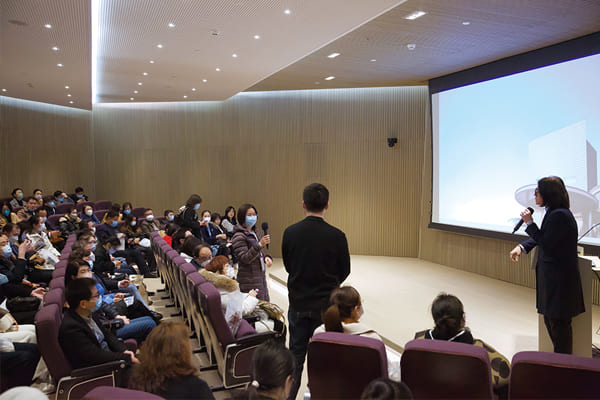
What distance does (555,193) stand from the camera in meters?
3.61

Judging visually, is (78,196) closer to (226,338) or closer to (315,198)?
(226,338)

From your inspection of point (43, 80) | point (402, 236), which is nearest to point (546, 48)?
point (402, 236)

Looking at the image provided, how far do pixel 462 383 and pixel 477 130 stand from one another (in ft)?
23.0

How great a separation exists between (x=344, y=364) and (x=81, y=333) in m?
1.84

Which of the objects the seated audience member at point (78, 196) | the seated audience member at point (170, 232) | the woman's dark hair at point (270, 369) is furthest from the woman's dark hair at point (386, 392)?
the seated audience member at point (78, 196)

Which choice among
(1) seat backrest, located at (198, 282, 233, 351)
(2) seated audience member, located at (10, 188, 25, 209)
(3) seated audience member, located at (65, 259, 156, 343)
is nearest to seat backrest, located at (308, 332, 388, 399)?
(1) seat backrest, located at (198, 282, 233, 351)

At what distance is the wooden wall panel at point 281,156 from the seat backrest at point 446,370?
8.55 m

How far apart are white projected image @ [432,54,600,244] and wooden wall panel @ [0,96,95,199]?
10.4m

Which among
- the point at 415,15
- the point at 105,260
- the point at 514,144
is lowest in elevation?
the point at 105,260

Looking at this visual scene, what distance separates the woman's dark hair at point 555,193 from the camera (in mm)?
3607

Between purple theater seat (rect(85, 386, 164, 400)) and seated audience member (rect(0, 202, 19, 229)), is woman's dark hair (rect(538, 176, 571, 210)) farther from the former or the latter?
seated audience member (rect(0, 202, 19, 229))

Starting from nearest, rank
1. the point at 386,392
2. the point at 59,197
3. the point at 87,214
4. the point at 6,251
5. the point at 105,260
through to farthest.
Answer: the point at 386,392
the point at 6,251
the point at 105,260
the point at 87,214
the point at 59,197

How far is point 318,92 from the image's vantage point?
429 inches

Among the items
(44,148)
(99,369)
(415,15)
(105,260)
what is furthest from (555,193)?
(44,148)
